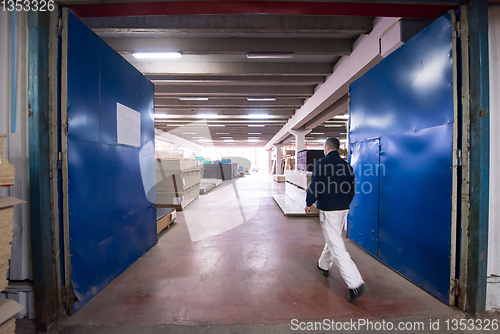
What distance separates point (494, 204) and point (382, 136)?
1478 millimetres

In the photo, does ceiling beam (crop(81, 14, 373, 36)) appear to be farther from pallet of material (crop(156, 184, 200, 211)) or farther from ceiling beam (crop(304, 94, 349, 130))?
pallet of material (crop(156, 184, 200, 211))

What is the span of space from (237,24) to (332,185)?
3564 millimetres

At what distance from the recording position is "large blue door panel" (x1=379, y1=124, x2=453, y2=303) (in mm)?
2383

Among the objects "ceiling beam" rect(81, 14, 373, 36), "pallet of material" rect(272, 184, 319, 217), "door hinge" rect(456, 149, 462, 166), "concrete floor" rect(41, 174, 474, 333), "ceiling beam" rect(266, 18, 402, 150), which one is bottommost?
"concrete floor" rect(41, 174, 474, 333)

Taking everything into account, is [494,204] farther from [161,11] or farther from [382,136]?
[161,11]

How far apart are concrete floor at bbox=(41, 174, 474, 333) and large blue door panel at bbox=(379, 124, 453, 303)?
0.80 ft

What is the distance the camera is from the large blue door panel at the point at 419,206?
2.38 metres

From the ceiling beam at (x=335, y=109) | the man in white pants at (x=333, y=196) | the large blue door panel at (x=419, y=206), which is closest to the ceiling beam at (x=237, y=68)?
the ceiling beam at (x=335, y=109)

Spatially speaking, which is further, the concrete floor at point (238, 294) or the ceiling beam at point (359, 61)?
the ceiling beam at point (359, 61)

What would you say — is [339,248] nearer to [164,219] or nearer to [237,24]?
[164,219]

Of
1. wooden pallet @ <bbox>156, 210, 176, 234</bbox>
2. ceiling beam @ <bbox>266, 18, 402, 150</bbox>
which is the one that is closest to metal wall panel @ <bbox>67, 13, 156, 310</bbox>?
wooden pallet @ <bbox>156, 210, 176, 234</bbox>

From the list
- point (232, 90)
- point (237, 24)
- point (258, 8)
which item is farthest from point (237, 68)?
point (258, 8)

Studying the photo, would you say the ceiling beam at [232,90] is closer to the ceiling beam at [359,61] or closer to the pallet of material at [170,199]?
the ceiling beam at [359,61]

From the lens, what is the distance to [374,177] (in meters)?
3.52
